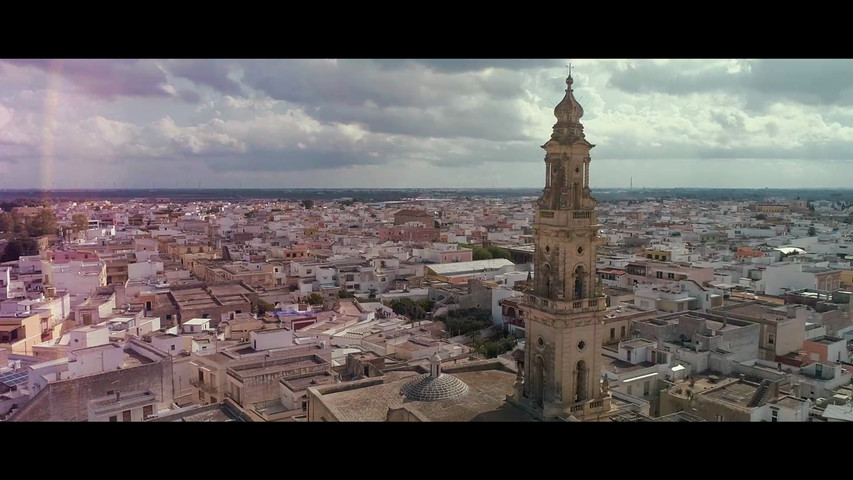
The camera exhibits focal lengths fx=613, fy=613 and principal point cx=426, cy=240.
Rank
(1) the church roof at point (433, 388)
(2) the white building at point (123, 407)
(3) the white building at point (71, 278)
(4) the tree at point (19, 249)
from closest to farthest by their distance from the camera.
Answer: (1) the church roof at point (433, 388) < (2) the white building at point (123, 407) < (3) the white building at point (71, 278) < (4) the tree at point (19, 249)

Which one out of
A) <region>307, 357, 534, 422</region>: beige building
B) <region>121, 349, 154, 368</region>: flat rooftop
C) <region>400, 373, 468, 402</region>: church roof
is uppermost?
<region>400, 373, 468, 402</region>: church roof

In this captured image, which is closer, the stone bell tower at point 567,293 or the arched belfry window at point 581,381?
the stone bell tower at point 567,293

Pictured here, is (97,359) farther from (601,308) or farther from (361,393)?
(601,308)

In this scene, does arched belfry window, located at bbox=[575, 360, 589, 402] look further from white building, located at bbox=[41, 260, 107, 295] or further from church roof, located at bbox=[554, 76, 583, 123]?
white building, located at bbox=[41, 260, 107, 295]

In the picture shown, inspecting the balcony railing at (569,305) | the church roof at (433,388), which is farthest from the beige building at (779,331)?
the church roof at (433,388)

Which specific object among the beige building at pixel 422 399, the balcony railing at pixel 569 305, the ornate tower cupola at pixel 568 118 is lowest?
the beige building at pixel 422 399

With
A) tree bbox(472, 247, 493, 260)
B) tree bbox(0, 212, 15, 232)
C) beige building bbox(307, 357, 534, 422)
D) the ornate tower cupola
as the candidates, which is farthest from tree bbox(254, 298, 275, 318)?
tree bbox(0, 212, 15, 232)

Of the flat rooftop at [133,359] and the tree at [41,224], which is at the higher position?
the tree at [41,224]

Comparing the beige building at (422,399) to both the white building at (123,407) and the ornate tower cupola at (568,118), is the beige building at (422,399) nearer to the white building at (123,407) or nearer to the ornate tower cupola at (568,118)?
the white building at (123,407)
